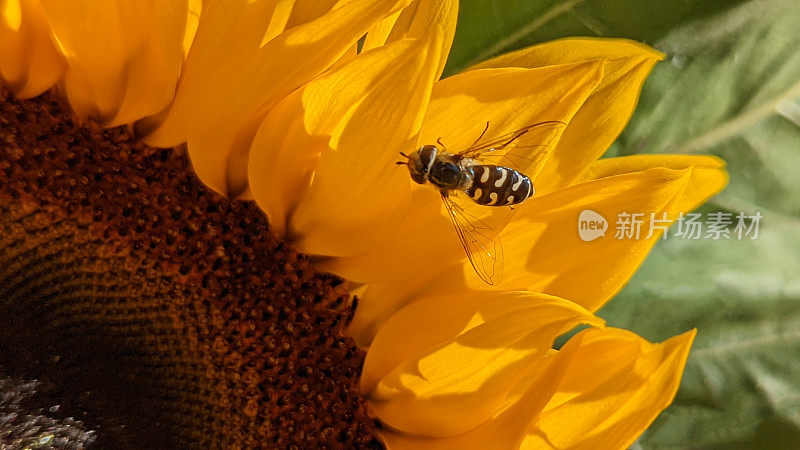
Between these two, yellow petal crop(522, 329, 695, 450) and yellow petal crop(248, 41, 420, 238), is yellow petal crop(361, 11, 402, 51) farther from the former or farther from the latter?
yellow petal crop(522, 329, 695, 450)

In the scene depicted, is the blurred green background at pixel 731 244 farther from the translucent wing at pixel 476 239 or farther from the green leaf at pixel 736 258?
the translucent wing at pixel 476 239

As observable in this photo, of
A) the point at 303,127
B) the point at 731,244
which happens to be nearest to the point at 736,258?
the point at 731,244

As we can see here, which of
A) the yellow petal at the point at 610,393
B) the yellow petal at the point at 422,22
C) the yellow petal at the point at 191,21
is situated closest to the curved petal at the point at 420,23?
the yellow petal at the point at 422,22

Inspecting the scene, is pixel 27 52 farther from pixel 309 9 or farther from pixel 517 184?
pixel 517 184

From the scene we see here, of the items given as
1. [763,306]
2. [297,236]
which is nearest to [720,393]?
[763,306]

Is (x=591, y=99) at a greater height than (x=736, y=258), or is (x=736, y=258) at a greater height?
(x=591, y=99)

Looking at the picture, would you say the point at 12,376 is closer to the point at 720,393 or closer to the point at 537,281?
the point at 537,281
